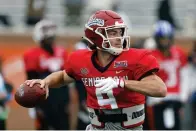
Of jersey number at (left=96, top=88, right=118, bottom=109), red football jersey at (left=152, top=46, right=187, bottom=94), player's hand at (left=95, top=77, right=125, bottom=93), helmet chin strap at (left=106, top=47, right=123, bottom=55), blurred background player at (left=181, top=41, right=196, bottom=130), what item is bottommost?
blurred background player at (left=181, top=41, right=196, bottom=130)

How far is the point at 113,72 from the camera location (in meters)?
5.41

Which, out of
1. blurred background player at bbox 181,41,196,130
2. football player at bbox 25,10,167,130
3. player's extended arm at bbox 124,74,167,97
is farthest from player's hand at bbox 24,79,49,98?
blurred background player at bbox 181,41,196,130

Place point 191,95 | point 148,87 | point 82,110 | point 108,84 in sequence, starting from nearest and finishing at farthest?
point 108,84, point 148,87, point 82,110, point 191,95

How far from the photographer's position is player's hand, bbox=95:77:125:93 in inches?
200

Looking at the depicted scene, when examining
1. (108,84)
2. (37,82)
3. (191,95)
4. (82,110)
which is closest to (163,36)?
(82,110)

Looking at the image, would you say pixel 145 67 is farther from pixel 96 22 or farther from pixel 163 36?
pixel 163 36

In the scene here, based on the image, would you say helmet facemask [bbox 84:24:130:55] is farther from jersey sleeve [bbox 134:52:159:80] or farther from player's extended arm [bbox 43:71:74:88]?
player's extended arm [bbox 43:71:74:88]

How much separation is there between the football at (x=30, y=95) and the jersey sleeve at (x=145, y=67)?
0.74m

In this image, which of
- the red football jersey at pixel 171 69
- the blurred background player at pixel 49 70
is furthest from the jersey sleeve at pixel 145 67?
the blurred background player at pixel 49 70

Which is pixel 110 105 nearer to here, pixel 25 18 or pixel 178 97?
pixel 178 97

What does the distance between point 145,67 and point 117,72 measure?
240 mm

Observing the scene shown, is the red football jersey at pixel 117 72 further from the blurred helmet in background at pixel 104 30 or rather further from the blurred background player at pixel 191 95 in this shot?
the blurred background player at pixel 191 95

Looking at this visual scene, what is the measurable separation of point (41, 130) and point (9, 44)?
2.95 meters

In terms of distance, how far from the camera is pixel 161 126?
27.5 ft
